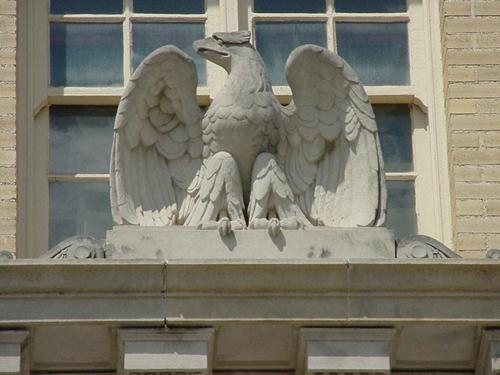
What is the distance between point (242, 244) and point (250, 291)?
47cm

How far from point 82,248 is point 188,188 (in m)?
1.10

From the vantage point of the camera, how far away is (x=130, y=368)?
16641mm

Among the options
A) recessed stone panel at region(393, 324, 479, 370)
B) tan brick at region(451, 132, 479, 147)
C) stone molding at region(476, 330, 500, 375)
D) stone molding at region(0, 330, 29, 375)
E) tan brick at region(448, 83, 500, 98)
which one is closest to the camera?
stone molding at region(0, 330, 29, 375)

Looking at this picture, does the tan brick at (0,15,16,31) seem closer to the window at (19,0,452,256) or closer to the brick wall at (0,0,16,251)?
the brick wall at (0,0,16,251)

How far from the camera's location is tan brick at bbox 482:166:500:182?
742 inches

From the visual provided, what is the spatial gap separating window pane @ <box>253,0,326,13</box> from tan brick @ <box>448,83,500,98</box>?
142 cm

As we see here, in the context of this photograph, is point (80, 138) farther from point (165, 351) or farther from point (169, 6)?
point (165, 351)

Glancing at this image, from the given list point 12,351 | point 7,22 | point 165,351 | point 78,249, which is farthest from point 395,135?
point 12,351

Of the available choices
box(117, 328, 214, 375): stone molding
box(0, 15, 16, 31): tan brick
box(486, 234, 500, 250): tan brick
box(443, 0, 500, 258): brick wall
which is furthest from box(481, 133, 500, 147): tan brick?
box(0, 15, 16, 31): tan brick

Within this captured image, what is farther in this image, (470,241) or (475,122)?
(475,122)

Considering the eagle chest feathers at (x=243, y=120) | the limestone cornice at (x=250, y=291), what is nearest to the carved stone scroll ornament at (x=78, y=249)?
the limestone cornice at (x=250, y=291)

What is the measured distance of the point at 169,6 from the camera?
1998cm

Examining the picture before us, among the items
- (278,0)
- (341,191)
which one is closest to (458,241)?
(341,191)

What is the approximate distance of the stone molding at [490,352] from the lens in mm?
16859
